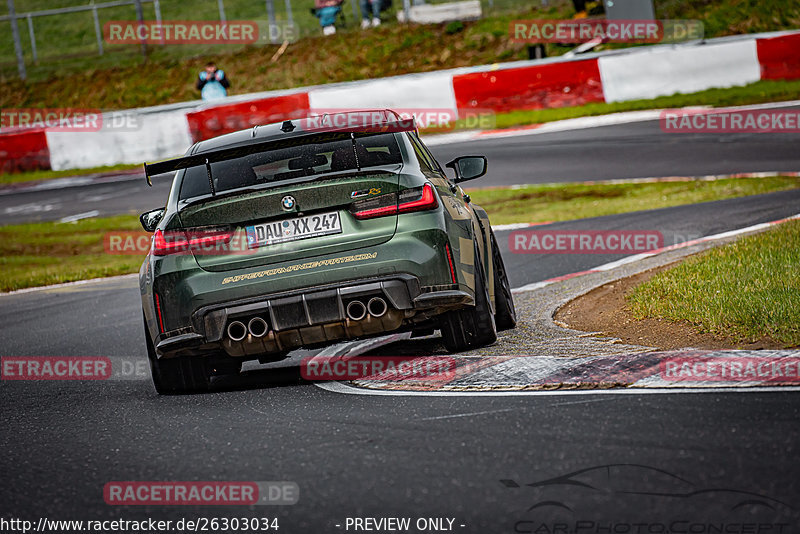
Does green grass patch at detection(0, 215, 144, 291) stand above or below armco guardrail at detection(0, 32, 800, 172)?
below

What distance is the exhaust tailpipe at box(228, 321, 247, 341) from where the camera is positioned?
6.24m

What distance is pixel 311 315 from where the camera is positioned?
244 inches

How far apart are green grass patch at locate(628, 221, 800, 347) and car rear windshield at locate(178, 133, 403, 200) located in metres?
2.10

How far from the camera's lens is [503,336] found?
24.5ft

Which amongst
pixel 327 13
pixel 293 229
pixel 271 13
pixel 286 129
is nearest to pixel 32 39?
pixel 271 13

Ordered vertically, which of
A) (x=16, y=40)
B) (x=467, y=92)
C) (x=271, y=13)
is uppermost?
(x=16, y=40)

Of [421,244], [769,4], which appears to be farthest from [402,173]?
[769,4]

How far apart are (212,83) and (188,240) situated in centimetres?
1812

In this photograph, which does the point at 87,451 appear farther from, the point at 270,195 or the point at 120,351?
the point at 120,351

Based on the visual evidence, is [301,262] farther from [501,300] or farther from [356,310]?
[501,300]

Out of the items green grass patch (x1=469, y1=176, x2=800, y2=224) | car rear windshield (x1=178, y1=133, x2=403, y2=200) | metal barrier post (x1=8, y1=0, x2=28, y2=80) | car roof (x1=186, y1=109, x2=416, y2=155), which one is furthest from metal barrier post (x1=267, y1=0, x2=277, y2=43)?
car rear windshield (x1=178, y1=133, x2=403, y2=200)

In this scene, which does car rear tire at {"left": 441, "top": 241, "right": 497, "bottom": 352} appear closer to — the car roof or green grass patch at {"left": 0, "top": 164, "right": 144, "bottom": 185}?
the car roof

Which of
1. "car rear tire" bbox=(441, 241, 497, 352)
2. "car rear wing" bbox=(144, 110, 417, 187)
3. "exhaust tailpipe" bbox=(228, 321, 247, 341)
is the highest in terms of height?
"car rear wing" bbox=(144, 110, 417, 187)

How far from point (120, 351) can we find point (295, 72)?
2550cm
